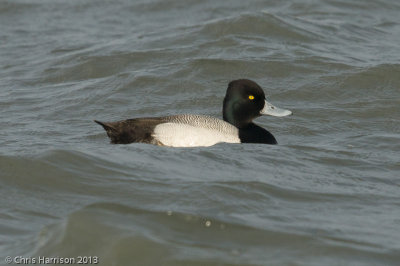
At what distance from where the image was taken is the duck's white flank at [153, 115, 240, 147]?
306 inches

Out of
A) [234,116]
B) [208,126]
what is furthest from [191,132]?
[234,116]

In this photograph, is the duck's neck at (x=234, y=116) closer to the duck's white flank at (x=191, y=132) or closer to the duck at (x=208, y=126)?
the duck at (x=208, y=126)

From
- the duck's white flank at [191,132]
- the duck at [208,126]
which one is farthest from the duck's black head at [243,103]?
the duck's white flank at [191,132]

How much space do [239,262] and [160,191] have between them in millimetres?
1312

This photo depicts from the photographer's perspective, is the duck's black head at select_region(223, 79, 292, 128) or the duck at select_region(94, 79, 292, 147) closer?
the duck at select_region(94, 79, 292, 147)

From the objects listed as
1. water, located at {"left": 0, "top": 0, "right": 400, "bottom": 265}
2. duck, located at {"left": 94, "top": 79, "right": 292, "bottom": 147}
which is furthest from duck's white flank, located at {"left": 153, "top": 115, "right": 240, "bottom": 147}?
water, located at {"left": 0, "top": 0, "right": 400, "bottom": 265}

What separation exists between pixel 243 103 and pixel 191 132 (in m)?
0.87

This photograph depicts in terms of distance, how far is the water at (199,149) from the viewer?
536cm

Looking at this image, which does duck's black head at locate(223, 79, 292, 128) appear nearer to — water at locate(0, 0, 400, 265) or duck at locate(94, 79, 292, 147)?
duck at locate(94, 79, 292, 147)

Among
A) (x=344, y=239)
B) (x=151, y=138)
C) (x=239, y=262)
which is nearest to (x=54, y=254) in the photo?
(x=239, y=262)

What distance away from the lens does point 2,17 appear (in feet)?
48.8

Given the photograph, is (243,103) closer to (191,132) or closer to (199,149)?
(191,132)

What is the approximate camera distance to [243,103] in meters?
8.50

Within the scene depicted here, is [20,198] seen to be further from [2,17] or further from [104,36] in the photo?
[2,17]
